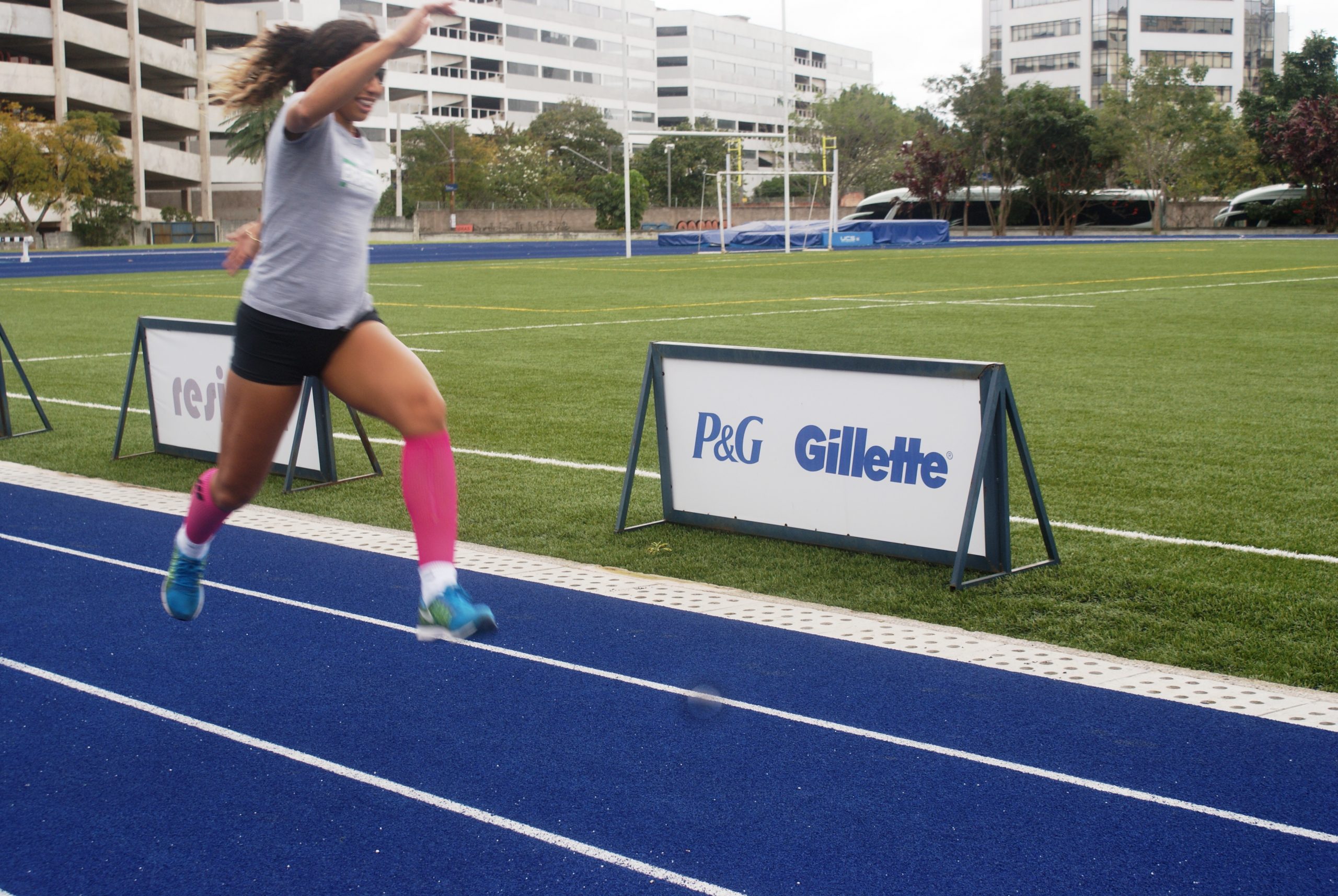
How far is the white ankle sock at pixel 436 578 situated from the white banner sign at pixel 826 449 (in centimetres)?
271

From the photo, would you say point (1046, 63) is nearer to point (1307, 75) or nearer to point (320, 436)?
point (1307, 75)

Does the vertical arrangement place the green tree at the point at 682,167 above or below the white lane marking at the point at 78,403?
above

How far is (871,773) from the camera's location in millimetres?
4000

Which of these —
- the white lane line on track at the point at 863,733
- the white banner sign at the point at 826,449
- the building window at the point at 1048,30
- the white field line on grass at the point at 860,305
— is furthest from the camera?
the building window at the point at 1048,30

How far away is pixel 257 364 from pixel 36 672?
168 centimetres

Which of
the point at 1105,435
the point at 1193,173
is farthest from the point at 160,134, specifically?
the point at 1105,435

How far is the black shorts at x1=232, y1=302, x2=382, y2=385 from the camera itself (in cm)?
420

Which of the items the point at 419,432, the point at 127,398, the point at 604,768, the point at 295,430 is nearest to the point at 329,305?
the point at 419,432

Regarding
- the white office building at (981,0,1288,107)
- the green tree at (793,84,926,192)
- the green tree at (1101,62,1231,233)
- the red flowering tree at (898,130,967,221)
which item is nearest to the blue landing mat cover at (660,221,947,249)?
the red flowering tree at (898,130,967,221)

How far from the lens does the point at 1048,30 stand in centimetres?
12388

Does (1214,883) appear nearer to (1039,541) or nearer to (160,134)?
(1039,541)

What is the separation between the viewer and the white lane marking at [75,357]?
16.3 meters

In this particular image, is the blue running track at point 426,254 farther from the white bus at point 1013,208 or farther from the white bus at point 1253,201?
the white bus at point 1013,208

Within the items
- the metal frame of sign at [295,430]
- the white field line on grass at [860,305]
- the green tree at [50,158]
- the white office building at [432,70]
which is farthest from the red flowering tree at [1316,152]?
the metal frame of sign at [295,430]
